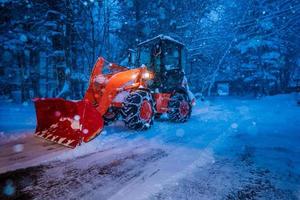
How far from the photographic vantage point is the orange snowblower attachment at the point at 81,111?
5.89 metres

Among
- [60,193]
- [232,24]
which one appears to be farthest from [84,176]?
[232,24]

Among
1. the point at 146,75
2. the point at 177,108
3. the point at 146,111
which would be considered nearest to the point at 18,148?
the point at 146,111

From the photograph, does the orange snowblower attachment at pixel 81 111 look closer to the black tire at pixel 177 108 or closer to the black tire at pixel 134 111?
the black tire at pixel 134 111

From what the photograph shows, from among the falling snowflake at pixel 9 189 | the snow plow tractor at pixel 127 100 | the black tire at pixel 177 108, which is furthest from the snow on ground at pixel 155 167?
the black tire at pixel 177 108

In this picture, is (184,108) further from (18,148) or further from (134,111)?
(18,148)

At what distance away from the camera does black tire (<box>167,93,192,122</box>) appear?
31.7ft

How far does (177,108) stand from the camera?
9641 millimetres

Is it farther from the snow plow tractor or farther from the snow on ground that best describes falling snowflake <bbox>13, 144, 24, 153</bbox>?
the snow plow tractor

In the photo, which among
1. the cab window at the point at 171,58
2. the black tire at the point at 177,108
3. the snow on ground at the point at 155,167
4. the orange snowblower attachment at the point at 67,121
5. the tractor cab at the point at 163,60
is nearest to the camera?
the snow on ground at the point at 155,167

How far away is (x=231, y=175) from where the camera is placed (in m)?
4.11

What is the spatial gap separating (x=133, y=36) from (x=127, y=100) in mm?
14254

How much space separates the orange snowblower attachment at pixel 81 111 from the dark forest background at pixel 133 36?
11.8 ft

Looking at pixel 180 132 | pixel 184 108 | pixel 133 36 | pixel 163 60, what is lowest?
pixel 180 132

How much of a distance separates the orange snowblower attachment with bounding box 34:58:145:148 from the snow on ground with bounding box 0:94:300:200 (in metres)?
0.33
